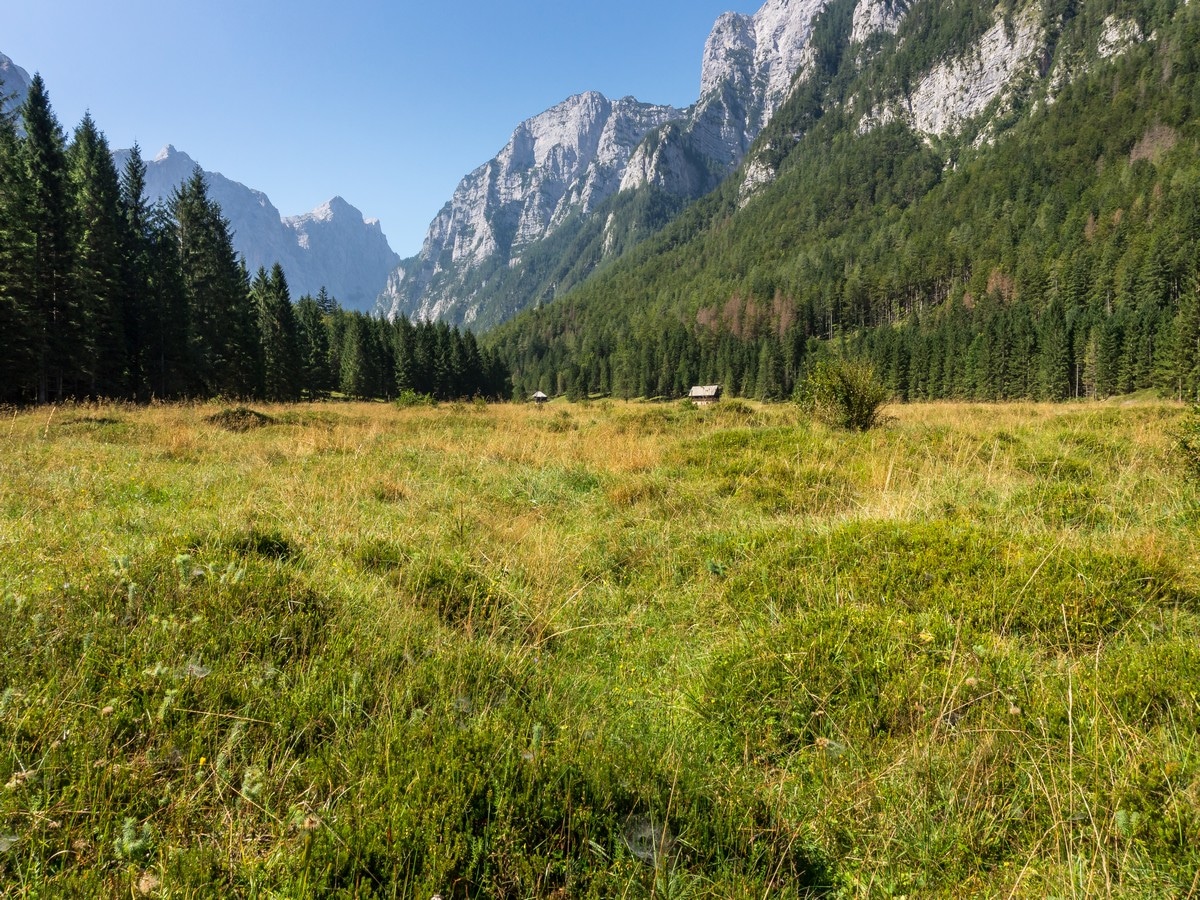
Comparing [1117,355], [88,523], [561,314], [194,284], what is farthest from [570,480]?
[561,314]

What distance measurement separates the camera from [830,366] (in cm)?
1209

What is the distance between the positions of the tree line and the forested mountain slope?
168ft

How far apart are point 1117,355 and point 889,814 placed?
289ft

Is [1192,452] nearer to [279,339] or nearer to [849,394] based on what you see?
[849,394]

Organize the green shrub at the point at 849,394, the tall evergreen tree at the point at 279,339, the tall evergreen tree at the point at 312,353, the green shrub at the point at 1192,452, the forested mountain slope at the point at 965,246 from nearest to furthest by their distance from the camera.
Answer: the green shrub at the point at 1192,452 → the green shrub at the point at 849,394 → the tall evergreen tree at the point at 279,339 → the tall evergreen tree at the point at 312,353 → the forested mountain slope at the point at 965,246

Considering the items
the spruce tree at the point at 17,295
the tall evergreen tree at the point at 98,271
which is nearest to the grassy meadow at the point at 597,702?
the spruce tree at the point at 17,295

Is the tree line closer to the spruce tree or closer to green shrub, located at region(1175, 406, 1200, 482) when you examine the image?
the spruce tree

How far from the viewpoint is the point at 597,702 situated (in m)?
2.80

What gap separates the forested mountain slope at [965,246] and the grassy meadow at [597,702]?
49528 mm

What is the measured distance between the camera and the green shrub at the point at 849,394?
11.6 meters

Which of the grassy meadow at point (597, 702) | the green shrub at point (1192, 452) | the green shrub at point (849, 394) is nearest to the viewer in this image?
the grassy meadow at point (597, 702)

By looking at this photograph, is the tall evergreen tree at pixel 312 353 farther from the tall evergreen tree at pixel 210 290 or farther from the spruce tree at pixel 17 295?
the spruce tree at pixel 17 295

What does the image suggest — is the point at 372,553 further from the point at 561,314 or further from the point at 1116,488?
the point at 561,314

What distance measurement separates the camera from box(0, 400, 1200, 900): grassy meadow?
5.48ft
